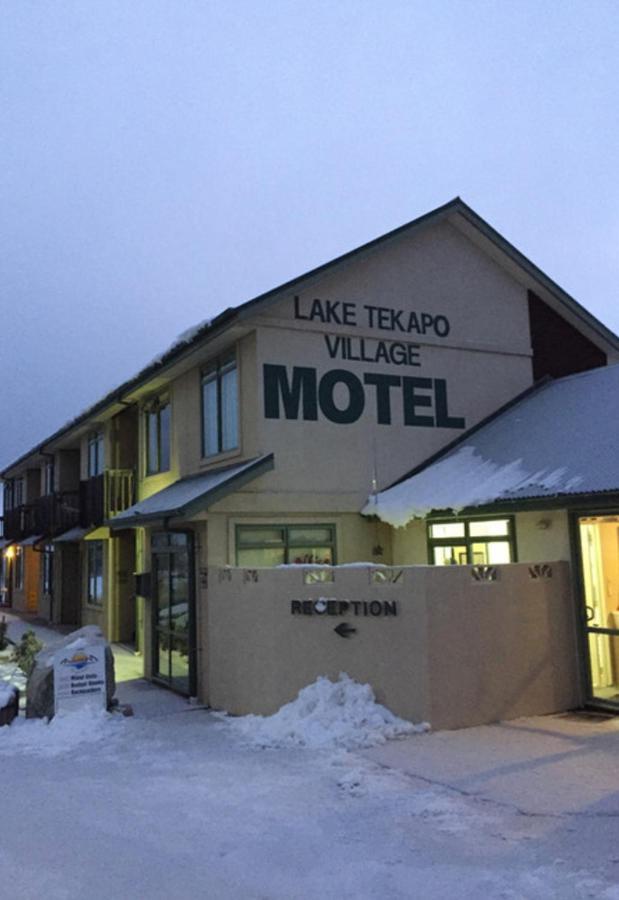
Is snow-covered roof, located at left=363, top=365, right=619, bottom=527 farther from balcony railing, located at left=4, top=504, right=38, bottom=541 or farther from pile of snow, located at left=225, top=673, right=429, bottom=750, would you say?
balcony railing, located at left=4, top=504, right=38, bottom=541

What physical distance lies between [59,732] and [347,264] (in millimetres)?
8806

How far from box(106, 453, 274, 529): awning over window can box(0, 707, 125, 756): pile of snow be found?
9.62ft

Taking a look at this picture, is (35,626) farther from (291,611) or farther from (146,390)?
(291,611)

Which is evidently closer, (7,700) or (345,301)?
(7,700)

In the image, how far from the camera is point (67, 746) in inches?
355

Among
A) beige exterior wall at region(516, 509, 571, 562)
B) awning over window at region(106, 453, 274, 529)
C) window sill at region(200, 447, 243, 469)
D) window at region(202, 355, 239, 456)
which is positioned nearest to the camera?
beige exterior wall at region(516, 509, 571, 562)

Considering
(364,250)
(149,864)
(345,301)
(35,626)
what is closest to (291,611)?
(149,864)

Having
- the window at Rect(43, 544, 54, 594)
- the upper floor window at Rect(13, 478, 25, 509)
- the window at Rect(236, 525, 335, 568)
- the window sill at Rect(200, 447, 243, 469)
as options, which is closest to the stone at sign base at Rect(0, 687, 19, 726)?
the window at Rect(236, 525, 335, 568)

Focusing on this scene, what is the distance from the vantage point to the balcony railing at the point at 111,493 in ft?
60.0

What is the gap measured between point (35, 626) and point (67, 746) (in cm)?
1616

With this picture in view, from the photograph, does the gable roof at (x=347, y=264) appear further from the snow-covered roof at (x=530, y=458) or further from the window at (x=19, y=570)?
the window at (x=19, y=570)

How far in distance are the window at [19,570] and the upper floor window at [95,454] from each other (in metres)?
12.2

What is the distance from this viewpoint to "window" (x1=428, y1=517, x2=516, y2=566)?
39.1ft

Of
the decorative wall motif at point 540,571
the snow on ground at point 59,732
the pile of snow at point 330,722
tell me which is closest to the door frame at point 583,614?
the decorative wall motif at point 540,571
